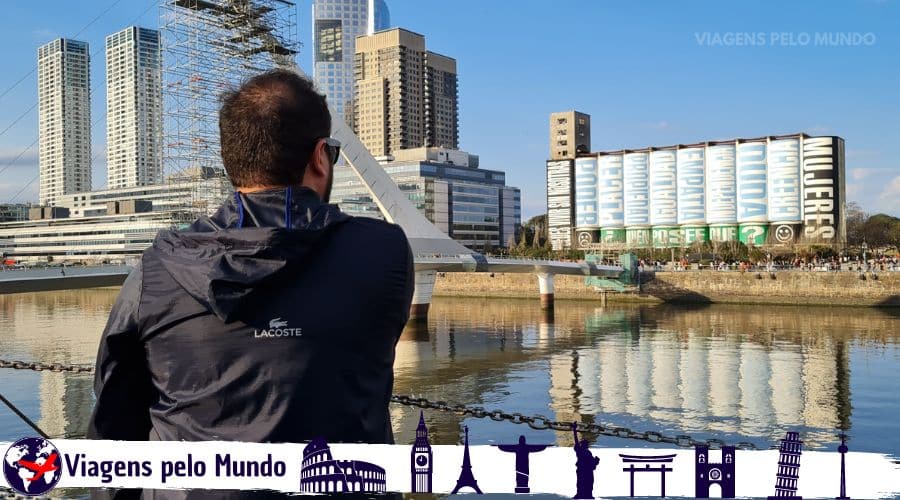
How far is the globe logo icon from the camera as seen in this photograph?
1.37 m

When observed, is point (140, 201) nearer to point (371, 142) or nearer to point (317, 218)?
point (371, 142)

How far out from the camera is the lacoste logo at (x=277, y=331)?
1.06 m

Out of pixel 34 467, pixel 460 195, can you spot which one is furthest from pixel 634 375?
pixel 460 195

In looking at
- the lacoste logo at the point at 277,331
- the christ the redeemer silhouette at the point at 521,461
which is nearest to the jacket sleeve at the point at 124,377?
the lacoste logo at the point at 277,331

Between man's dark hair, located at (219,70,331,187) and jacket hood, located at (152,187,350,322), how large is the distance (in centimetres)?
8

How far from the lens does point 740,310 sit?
35281mm

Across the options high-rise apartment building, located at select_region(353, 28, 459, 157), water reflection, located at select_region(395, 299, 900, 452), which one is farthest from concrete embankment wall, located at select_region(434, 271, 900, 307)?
high-rise apartment building, located at select_region(353, 28, 459, 157)

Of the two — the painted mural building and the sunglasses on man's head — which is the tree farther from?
the sunglasses on man's head

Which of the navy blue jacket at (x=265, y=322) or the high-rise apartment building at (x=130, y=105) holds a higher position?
the high-rise apartment building at (x=130, y=105)

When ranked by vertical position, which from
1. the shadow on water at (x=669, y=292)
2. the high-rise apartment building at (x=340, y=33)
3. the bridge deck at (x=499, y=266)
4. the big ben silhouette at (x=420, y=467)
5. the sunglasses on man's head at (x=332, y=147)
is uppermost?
the high-rise apartment building at (x=340, y=33)

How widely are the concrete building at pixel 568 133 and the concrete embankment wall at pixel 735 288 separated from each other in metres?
38.8

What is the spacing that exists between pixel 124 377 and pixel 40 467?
383 mm

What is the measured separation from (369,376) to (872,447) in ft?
36.7

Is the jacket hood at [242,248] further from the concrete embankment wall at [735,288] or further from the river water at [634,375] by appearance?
the concrete embankment wall at [735,288]
